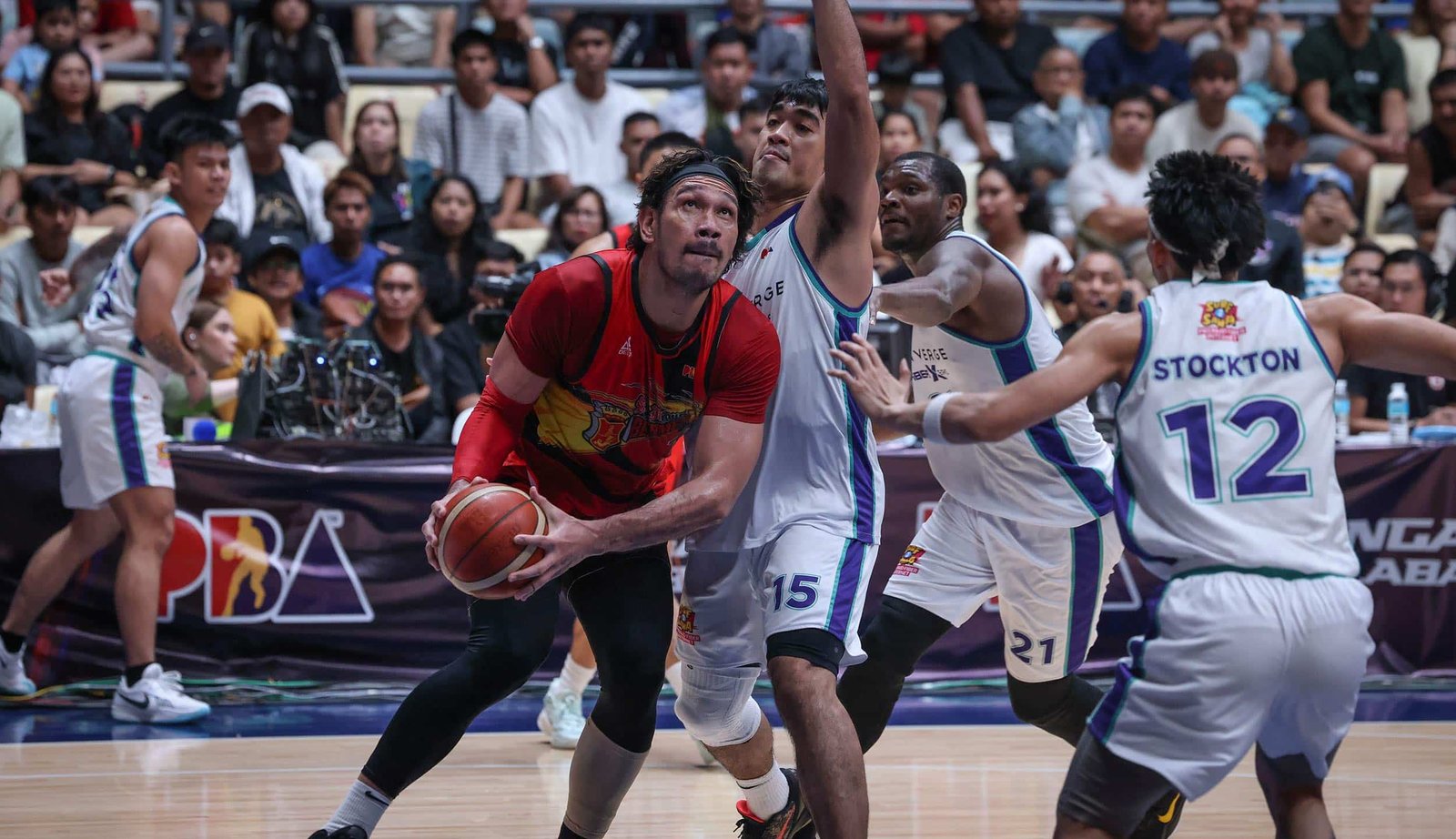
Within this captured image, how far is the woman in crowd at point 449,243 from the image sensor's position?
9156 millimetres

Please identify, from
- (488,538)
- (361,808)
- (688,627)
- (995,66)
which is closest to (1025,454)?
(688,627)

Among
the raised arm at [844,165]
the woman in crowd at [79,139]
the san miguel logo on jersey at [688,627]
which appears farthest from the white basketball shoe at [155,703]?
the woman in crowd at [79,139]

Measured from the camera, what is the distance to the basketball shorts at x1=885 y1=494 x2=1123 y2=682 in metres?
4.77

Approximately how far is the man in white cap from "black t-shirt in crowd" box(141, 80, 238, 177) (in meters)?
0.36

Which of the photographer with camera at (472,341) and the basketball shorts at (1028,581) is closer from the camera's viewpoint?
the basketball shorts at (1028,581)

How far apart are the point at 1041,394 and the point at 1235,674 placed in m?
0.69

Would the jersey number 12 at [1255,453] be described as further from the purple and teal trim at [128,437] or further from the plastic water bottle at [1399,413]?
the plastic water bottle at [1399,413]

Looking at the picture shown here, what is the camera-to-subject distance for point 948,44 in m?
11.4

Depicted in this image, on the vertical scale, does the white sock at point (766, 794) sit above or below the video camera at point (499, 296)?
below

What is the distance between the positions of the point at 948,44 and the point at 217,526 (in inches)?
254

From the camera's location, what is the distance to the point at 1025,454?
4.73 meters

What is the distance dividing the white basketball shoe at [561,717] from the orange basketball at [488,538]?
107 inches

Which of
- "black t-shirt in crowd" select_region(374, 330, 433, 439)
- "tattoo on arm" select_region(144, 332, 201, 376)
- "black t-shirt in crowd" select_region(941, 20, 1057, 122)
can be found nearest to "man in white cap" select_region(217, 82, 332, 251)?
"black t-shirt in crowd" select_region(374, 330, 433, 439)

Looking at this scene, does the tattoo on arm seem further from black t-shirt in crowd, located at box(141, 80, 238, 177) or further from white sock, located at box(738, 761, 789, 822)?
black t-shirt in crowd, located at box(141, 80, 238, 177)
